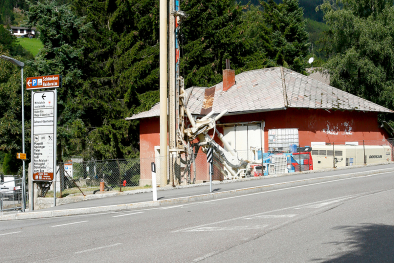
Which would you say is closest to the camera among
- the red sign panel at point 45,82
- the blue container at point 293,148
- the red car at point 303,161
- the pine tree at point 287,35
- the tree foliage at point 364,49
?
the red sign panel at point 45,82

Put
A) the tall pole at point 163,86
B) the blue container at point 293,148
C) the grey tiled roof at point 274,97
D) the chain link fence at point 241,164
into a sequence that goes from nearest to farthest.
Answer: the tall pole at point 163,86 → the chain link fence at point 241,164 → the blue container at point 293,148 → the grey tiled roof at point 274,97

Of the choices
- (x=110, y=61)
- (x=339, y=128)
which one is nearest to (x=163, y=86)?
(x=339, y=128)

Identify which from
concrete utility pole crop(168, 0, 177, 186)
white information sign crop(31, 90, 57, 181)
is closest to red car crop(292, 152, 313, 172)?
concrete utility pole crop(168, 0, 177, 186)

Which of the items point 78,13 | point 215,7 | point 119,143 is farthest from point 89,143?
point 215,7

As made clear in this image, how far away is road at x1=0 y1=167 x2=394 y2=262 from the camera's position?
682 cm

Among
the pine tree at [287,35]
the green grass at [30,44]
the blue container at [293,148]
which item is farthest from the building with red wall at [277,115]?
the green grass at [30,44]

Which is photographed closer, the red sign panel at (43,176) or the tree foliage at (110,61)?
the red sign panel at (43,176)

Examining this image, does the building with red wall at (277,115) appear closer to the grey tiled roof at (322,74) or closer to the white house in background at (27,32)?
the grey tiled roof at (322,74)

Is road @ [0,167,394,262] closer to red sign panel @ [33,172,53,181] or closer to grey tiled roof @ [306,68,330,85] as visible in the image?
red sign panel @ [33,172,53,181]

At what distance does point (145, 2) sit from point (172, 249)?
3343 centimetres

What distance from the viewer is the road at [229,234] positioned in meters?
6.82

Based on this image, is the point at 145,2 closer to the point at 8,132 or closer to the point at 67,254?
the point at 8,132

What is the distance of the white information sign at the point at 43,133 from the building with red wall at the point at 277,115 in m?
10.4

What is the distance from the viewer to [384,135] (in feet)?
108
